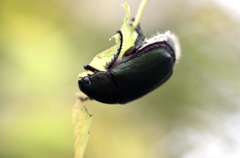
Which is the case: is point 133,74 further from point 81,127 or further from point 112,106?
point 112,106

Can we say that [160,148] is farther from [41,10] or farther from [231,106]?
[41,10]

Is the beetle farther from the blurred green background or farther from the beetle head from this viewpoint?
the blurred green background

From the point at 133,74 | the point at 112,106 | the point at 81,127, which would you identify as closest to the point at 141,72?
the point at 133,74

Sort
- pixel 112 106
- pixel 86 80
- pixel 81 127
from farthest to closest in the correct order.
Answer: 1. pixel 112 106
2. pixel 86 80
3. pixel 81 127

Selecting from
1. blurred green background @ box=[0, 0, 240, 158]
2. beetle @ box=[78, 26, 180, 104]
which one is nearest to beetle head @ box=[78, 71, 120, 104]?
beetle @ box=[78, 26, 180, 104]

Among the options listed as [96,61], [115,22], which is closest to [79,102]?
[96,61]

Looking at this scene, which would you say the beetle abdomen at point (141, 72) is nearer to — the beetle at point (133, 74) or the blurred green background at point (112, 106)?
the beetle at point (133, 74)

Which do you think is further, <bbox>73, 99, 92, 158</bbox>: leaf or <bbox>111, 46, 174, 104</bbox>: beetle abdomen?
<bbox>111, 46, 174, 104</bbox>: beetle abdomen
